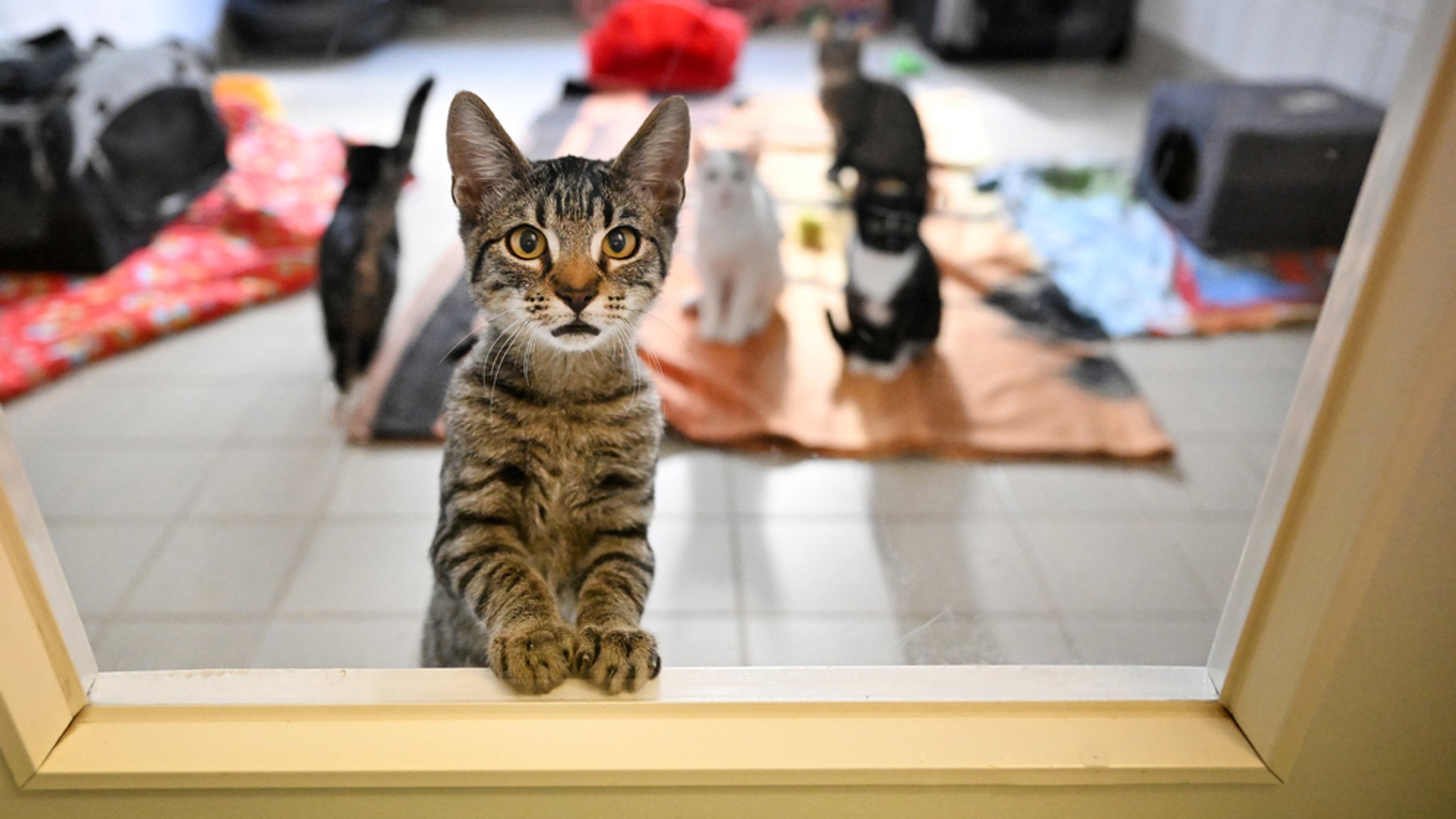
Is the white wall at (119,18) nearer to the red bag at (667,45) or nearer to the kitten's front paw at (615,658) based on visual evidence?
the red bag at (667,45)

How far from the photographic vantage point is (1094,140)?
8.95ft

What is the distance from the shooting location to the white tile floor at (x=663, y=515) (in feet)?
4.31

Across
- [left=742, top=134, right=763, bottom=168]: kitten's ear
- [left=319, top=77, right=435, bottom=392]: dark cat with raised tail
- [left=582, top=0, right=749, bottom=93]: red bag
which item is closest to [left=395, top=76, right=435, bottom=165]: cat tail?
[left=319, top=77, right=435, bottom=392]: dark cat with raised tail

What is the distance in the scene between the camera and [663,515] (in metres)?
1.54

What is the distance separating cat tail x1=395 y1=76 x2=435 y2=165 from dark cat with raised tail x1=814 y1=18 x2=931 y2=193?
→ 83 cm

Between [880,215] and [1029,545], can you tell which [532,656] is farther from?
[880,215]

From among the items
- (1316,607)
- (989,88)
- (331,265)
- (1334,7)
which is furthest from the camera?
(989,88)

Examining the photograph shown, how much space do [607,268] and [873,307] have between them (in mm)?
1116

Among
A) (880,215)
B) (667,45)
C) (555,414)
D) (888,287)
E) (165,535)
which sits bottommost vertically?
(165,535)

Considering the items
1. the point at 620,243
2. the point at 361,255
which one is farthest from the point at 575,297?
the point at 361,255

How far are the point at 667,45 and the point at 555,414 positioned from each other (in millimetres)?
1178

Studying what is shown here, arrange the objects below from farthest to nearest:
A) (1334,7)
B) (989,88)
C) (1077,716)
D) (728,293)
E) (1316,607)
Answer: (989,88) → (1334,7) → (728,293) → (1077,716) → (1316,607)

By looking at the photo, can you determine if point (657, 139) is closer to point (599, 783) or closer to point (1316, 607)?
point (599, 783)

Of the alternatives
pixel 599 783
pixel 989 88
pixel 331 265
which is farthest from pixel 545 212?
pixel 989 88
